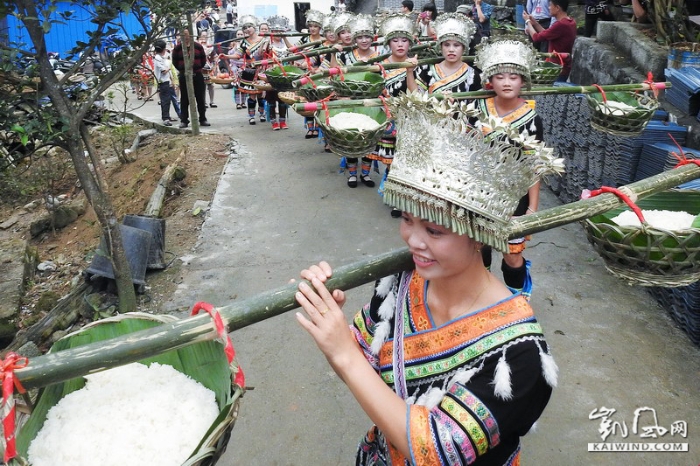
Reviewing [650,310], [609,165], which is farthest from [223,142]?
[650,310]

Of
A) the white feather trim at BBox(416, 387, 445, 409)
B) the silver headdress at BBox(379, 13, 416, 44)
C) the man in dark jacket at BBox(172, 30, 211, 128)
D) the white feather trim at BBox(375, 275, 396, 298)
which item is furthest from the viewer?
the man in dark jacket at BBox(172, 30, 211, 128)

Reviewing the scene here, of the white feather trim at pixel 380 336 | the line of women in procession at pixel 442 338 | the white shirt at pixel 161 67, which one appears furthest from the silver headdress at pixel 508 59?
the white shirt at pixel 161 67

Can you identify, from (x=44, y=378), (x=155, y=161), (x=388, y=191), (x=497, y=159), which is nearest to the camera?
(x=44, y=378)

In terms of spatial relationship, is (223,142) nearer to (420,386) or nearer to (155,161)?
(155,161)

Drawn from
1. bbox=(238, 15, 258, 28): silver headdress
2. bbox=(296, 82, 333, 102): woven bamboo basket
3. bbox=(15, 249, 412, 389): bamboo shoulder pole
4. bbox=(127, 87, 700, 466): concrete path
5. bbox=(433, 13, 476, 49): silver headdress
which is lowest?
bbox=(127, 87, 700, 466): concrete path

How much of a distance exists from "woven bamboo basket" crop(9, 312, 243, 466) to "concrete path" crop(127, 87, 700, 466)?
137cm

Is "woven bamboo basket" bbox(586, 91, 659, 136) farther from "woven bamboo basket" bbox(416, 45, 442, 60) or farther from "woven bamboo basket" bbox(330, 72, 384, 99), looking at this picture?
"woven bamboo basket" bbox(416, 45, 442, 60)

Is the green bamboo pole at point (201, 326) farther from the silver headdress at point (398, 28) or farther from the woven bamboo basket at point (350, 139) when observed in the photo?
the silver headdress at point (398, 28)

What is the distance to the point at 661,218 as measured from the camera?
237 centimetres

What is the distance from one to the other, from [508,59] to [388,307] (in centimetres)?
259

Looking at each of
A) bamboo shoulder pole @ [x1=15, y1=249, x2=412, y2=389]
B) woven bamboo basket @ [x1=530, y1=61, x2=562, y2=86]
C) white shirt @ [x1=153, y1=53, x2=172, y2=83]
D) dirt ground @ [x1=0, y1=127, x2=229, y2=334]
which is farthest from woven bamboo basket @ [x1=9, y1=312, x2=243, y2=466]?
white shirt @ [x1=153, y1=53, x2=172, y2=83]

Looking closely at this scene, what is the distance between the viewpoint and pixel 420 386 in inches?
60.2

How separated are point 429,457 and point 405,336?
15.1 inches

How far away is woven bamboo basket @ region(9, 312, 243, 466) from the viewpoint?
54.8 inches
